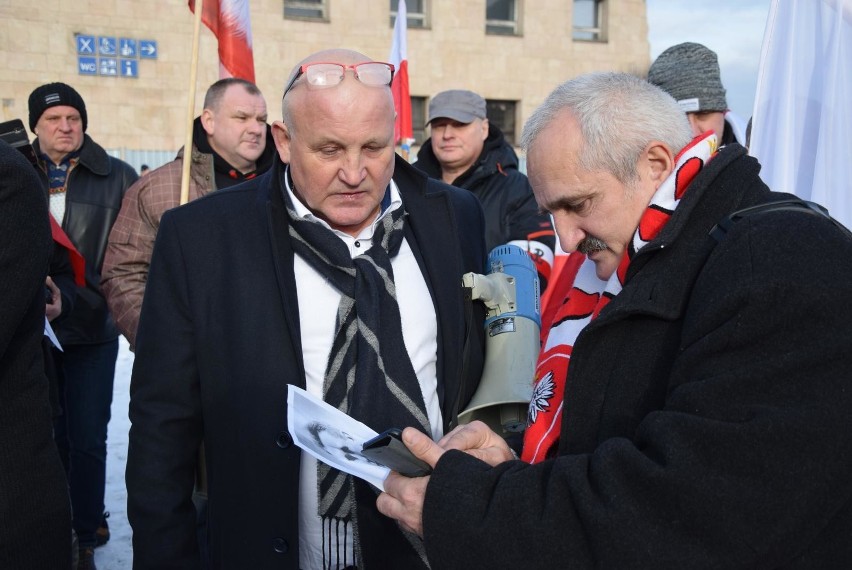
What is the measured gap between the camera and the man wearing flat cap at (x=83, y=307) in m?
3.84

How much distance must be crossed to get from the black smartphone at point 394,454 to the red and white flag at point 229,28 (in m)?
3.46

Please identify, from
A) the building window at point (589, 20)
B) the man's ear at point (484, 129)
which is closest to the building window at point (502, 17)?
the building window at point (589, 20)

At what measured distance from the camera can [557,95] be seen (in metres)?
1.55

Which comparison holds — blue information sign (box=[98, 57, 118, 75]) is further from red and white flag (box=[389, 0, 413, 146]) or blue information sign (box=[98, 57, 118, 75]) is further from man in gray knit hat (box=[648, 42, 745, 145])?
man in gray knit hat (box=[648, 42, 745, 145])

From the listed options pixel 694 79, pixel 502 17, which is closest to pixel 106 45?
pixel 502 17

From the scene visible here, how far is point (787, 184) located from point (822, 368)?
5.12 feet

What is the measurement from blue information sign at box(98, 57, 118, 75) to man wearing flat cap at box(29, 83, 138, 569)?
49.3 ft

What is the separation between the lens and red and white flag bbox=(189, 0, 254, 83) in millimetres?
4406

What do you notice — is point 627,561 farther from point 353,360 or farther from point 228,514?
point 228,514

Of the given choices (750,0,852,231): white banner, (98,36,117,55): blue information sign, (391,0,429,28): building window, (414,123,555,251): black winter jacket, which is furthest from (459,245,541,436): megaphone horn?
(391,0,429,28): building window

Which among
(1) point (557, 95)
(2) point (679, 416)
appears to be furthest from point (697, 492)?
(1) point (557, 95)

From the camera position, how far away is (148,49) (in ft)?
59.1

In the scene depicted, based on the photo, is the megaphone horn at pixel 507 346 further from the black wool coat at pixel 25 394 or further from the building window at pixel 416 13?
the building window at pixel 416 13

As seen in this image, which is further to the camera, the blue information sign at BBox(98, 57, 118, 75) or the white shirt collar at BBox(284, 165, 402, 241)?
the blue information sign at BBox(98, 57, 118, 75)
